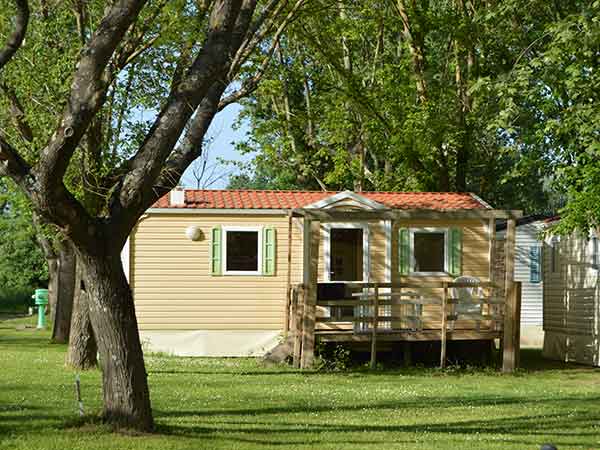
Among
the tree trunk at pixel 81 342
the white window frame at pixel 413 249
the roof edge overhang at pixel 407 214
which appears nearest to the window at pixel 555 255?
the white window frame at pixel 413 249

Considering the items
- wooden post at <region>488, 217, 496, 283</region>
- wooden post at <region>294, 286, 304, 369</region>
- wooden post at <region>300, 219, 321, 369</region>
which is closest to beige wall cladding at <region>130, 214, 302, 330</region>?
wooden post at <region>294, 286, 304, 369</region>

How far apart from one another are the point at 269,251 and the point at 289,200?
1302 millimetres

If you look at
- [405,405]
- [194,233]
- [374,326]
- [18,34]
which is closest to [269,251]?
[194,233]

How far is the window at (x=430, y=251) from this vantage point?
A: 2067 cm

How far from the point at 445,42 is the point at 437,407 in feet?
59.8

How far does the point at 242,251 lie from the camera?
21.0 m

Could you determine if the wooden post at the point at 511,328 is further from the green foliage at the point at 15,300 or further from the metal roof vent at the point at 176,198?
the green foliage at the point at 15,300

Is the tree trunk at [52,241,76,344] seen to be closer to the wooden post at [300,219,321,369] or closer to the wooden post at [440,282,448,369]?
the wooden post at [300,219,321,369]

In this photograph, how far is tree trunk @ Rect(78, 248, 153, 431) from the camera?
29.9 feet

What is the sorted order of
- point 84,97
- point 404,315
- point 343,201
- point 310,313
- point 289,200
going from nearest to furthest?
point 84,97 < point 310,313 < point 404,315 < point 343,201 < point 289,200

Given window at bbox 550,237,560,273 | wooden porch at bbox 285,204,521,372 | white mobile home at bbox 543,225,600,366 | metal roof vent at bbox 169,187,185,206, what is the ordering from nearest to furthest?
1. wooden porch at bbox 285,204,521,372
2. white mobile home at bbox 543,225,600,366
3. metal roof vent at bbox 169,187,185,206
4. window at bbox 550,237,560,273

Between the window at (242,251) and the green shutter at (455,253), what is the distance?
3.94 metres

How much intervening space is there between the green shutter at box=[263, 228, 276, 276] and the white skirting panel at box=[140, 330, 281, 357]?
1296 millimetres

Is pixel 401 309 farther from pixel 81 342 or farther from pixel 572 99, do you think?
pixel 81 342
